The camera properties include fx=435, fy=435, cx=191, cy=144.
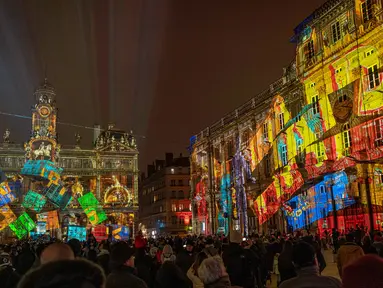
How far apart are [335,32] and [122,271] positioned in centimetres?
3177

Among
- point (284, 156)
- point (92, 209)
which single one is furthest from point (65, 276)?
point (92, 209)

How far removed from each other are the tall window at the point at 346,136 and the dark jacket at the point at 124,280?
28.5 m

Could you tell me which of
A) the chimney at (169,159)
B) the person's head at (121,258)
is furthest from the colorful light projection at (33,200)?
the person's head at (121,258)

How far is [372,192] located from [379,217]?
1733 mm

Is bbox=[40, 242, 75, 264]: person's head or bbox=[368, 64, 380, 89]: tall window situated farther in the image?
bbox=[368, 64, 380, 89]: tall window

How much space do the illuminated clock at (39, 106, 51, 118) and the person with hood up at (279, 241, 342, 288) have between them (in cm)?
7087

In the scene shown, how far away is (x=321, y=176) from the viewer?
33781 mm

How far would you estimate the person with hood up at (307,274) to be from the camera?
4586 millimetres

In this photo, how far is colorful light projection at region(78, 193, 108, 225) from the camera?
68938mm

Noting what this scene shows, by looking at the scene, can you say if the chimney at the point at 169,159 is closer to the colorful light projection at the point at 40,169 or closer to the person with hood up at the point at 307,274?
the colorful light projection at the point at 40,169

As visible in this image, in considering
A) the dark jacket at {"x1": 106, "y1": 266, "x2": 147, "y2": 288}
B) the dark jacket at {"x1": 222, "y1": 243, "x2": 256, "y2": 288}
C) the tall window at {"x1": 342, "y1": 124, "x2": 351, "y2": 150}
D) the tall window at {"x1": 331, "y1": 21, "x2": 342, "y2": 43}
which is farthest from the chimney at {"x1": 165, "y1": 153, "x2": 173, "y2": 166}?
the dark jacket at {"x1": 106, "y1": 266, "x2": 147, "y2": 288}

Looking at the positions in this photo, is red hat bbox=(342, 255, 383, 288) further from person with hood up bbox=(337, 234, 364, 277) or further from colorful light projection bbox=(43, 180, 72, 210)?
colorful light projection bbox=(43, 180, 72, 210)

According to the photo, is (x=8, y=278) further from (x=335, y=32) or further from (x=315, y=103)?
(x=315, y=103)

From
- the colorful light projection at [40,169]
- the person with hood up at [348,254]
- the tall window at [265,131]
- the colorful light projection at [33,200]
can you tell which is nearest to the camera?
the person with hood up at [348,254]
